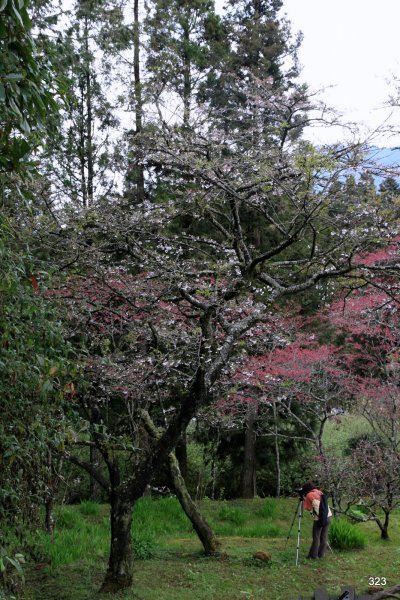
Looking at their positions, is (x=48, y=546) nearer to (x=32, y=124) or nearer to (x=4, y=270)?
(x=4, y=270)

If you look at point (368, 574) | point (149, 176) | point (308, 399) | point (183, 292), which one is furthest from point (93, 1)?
point (368, 574)

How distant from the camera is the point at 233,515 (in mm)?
8281

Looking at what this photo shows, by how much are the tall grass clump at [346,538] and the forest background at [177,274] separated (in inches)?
24.4

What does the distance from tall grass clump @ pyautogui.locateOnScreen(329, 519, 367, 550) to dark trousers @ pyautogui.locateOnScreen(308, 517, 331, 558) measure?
42 cm

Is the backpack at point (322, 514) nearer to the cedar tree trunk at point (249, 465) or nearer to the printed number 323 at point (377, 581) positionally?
the printed number 323 at point (377, 581)

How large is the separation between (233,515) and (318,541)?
2.36m

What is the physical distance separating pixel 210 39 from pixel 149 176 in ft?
10.6

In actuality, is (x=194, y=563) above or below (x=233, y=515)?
below

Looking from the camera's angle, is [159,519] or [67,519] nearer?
[67,519]

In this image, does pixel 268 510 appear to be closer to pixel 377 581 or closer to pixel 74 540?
pixel 74 540

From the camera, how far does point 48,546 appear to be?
5.89 m

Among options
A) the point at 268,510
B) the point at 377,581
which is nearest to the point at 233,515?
the point at 268,510

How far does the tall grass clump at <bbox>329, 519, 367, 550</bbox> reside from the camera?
6.49m

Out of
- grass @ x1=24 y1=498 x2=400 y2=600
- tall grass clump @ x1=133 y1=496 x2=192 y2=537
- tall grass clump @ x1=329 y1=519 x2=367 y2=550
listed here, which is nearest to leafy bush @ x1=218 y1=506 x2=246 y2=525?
grass @ x1=24 y1=498 x2=400 y2=600
